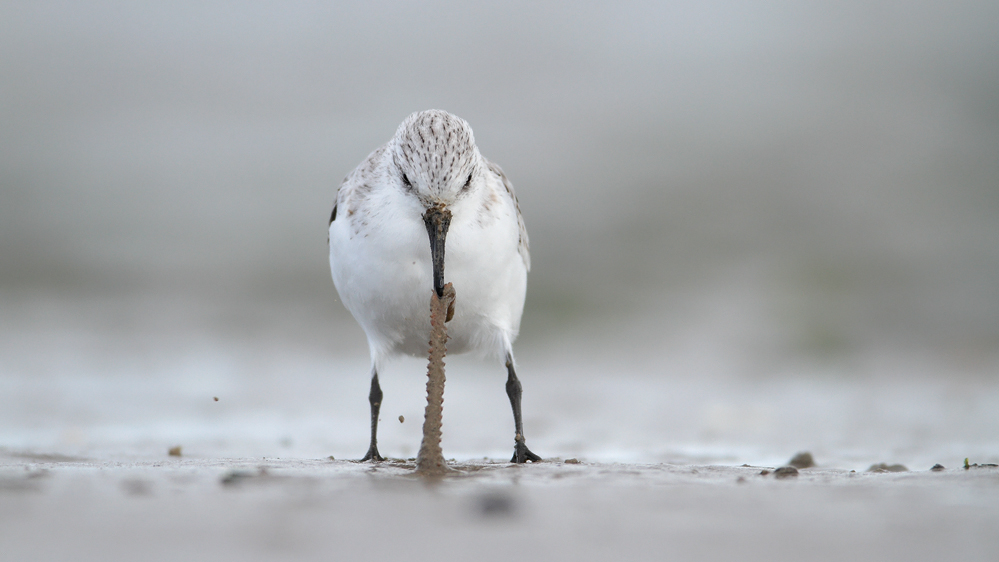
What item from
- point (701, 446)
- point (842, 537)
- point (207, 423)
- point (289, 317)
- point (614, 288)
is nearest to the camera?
point (842, 537)

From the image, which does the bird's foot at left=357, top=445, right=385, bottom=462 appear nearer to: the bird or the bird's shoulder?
the bird

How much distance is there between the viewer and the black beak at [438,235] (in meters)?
4.00

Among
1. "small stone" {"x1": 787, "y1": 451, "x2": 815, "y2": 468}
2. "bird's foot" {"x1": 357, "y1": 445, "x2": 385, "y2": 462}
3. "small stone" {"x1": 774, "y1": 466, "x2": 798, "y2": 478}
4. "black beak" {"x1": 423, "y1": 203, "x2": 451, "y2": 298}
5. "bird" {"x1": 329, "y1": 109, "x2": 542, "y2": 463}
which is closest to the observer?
"small stone" {"x1": 774, "y1": 466, "x2": 798, "y2": 478}

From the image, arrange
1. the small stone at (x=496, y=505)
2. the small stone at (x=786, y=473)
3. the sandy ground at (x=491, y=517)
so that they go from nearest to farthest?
the sandy ground at (x=491, y=517) < the small stone at (x=496, y=505) < the small stone at (x=786, y=473)

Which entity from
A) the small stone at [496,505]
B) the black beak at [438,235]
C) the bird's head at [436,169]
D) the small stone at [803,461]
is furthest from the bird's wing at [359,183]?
the small stone at [803,461]

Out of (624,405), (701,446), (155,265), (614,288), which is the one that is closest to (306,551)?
(701,446)

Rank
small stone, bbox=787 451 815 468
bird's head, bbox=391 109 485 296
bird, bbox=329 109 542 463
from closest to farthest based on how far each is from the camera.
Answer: bird's head, bbox=391 109 485 296 → bird, bbox=329 109 542 463 → small stone, bbox=787 451 815 468

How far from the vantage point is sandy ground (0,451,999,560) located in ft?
7.25

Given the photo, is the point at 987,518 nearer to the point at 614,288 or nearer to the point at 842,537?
the point at 842,537

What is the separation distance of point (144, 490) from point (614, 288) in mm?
9264

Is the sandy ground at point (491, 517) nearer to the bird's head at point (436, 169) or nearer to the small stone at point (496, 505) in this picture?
Answer: the small stone at point (496, 505)

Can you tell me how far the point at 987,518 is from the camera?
2.43 metres

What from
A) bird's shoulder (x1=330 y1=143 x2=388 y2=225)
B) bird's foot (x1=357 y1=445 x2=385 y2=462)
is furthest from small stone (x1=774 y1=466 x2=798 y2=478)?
bird's shoulder (x1=330 y1=143 x2=388 y2=225)

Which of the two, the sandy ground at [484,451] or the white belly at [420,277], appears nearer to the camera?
the sandy ground at [484,451]
